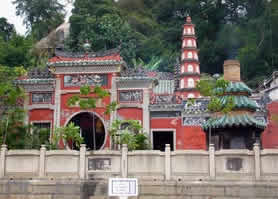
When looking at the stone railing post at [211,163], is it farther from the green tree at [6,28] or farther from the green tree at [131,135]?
the green tree at [6,28]

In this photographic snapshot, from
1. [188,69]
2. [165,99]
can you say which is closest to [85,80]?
[165,99]

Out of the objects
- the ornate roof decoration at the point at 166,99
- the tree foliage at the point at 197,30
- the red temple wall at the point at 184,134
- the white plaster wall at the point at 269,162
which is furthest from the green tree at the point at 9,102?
the tree foliage at the point at 197,30

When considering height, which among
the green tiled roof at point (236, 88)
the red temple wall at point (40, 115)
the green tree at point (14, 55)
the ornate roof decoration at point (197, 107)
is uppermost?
the green tree at point (14, 55)

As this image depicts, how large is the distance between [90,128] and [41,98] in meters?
3.02

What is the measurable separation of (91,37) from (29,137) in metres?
20.5

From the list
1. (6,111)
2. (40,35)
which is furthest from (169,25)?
(6,111)

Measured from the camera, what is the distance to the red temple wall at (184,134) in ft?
78.2

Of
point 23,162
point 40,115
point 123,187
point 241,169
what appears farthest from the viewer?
point 40,115

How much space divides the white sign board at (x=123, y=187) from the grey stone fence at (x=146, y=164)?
705 cm

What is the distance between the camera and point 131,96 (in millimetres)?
24734

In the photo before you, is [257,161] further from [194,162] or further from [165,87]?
[165,87]

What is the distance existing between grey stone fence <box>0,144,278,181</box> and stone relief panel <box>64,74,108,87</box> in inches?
371

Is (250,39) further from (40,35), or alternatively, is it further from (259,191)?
(259,191)

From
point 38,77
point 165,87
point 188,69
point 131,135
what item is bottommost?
point 131,135
